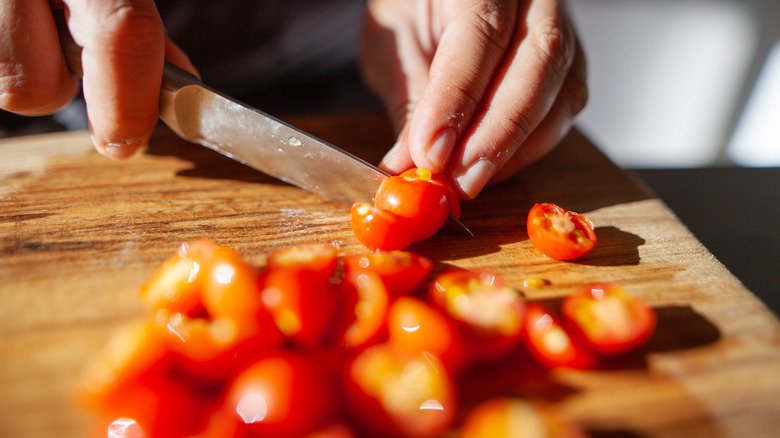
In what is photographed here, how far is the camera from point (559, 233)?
1.30 m

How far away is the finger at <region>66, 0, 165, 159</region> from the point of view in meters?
1.30

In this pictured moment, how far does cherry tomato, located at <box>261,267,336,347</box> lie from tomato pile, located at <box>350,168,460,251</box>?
261 millimetres

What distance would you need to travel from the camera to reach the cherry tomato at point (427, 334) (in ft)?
3.17

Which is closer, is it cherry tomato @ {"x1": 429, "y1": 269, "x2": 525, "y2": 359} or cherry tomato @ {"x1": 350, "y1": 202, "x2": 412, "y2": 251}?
cherry tomato @ {"x1": 429, "y1": 269, "x2": 525, "y2": 359}

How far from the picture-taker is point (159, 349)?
960mm

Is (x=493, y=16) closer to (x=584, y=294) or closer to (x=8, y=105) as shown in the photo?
(x=584, y=294)

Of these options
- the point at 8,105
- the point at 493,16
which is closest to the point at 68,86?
the point at 8,105

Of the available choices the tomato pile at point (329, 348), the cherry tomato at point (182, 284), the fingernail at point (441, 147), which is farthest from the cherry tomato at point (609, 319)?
the cherry tomato at point (182, 284)

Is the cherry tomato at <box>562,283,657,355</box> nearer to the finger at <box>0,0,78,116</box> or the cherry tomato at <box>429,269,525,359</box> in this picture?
the cherry tomato at <box>429,269,525,359</box>

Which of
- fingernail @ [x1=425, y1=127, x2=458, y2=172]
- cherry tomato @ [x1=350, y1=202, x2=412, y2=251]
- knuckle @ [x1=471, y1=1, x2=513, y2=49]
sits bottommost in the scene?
cherry tomato @ [x1=350, y1=202, x2=412, y2=251]

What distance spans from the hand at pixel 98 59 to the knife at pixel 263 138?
48 millimetres

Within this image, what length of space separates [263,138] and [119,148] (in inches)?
17.0

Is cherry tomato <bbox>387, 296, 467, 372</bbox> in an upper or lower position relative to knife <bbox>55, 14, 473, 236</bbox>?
upper

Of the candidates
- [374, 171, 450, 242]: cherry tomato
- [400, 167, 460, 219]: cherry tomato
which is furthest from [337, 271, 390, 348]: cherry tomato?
[400, 167, 460, 219]: cherry tomato
